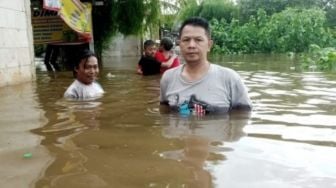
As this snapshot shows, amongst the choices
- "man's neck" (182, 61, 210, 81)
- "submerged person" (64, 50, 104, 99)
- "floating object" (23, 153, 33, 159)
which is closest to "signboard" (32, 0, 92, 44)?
"submerged person" (64, 50, 104, 99)

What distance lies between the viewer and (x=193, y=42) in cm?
383

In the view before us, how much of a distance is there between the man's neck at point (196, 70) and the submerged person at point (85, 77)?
5.89 feet

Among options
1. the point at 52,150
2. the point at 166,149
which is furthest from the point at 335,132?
the point at 52,150

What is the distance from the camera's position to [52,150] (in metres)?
3.16

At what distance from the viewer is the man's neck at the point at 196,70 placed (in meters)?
3.97

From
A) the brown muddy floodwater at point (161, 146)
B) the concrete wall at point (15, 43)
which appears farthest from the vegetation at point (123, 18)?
the brown muddy floodwater at point (161, 146)

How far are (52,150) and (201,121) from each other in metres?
1.42

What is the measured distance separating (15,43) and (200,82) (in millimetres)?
5553

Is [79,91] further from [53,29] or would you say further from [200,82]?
[53,29]

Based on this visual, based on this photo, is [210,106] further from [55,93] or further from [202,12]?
[202,12]

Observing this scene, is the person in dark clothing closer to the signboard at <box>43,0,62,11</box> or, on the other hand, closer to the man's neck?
the signboard at <box>43,0,62,11</box>

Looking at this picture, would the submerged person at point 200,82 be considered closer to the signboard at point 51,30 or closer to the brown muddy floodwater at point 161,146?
the brown muddy floodwater at point 161,146

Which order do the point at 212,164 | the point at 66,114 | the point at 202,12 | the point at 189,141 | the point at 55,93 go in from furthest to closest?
the point at 202,12, the point at 55,93, the point at 66,114, the point at 189,141, the point at 212,164

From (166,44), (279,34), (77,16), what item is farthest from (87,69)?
(279,34)
